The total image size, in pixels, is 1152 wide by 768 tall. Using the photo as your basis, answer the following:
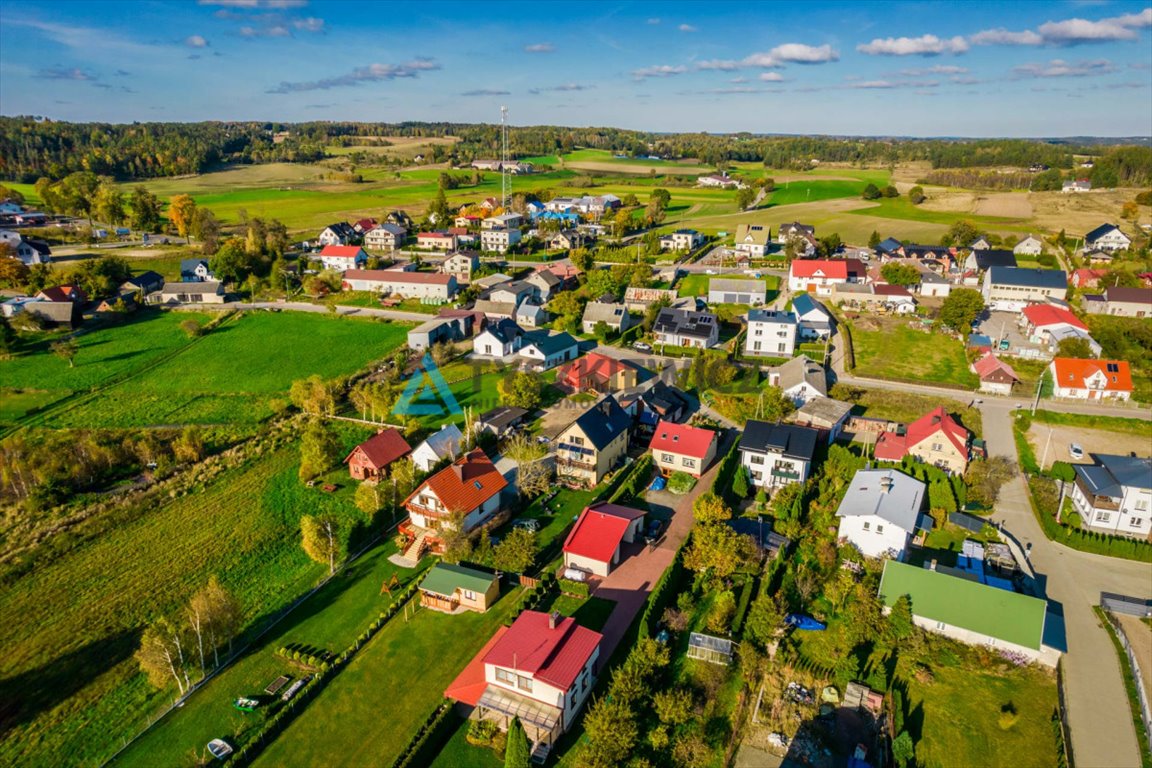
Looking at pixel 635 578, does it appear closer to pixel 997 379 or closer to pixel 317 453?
pixel 317 453

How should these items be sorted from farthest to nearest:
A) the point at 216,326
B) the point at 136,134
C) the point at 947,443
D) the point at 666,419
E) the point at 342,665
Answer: the point at 136,134 → the point at 216,326 → the point at 666,419 → the point at 947,443 → the point at 342,665

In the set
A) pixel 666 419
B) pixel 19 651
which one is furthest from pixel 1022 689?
pixel 19 651

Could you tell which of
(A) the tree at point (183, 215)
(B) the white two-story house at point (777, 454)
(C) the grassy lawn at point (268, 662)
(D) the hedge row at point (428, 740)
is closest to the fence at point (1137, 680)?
(B) the white two-story house at point (777, 454)

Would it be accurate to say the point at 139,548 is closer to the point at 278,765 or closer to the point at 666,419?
the point at 278,765

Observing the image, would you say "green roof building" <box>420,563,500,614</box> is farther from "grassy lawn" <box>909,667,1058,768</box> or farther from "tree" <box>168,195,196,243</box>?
"tree" <box>168,195,196,243</box>

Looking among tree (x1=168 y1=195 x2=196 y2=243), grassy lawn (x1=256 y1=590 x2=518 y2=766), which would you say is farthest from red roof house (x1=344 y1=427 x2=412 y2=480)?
tree (x1=168 y1=195 x2=196 y2=243)

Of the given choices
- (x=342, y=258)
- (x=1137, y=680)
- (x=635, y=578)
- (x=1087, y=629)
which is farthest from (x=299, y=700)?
(x=342, y=258)

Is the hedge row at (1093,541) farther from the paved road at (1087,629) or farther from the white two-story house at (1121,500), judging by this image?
the white two-story house at (1121,500)
